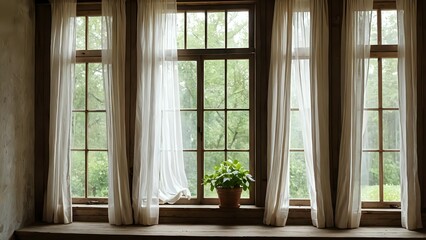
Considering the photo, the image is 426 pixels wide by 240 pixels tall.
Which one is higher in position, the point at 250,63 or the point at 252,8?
the point at 252,8

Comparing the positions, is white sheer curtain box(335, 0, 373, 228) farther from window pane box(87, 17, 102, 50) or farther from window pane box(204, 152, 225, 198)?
window pane box(87, 17, 102, 50)

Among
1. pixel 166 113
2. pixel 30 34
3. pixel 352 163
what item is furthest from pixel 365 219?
pixel 30 34

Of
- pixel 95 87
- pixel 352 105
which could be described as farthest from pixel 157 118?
pixel 352 105

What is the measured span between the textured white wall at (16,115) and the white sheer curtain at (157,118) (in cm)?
116

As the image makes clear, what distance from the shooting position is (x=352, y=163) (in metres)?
4.20

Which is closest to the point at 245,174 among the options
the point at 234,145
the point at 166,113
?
the point at 234,145

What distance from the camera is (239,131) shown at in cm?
457

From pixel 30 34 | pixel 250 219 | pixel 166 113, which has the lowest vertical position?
pixel 250 219

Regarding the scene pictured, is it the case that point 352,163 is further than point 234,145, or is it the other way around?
point 234,145

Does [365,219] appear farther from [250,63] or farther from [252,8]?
[252,8]

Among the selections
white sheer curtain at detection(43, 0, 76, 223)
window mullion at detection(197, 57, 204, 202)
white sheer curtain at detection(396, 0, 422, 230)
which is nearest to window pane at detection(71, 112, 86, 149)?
white sheer curtain at detection(43, 0, 76, 223)

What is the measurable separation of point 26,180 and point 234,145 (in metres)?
2.25

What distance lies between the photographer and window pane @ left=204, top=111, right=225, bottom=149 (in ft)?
15.0

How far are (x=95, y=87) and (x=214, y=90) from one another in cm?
133
